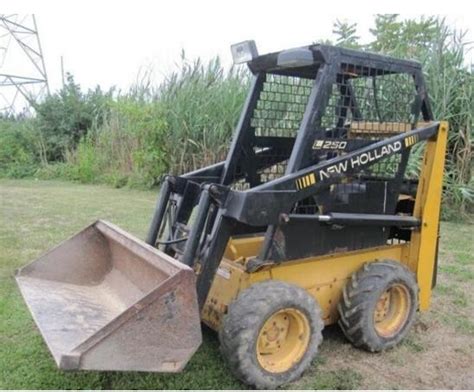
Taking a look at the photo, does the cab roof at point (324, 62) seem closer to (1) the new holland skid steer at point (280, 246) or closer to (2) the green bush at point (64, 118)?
(1) the new holland skid steer at point (280, 246)

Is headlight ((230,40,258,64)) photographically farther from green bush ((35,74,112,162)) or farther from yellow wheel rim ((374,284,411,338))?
green bush ((35,74,112,162))

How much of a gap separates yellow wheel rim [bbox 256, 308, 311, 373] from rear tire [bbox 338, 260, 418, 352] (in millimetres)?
369

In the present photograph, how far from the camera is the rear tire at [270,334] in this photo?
227 cm

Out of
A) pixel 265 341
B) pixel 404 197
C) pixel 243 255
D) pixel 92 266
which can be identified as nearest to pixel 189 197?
pixel 243 255

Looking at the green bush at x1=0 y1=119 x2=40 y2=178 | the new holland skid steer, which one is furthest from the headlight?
the green bush at x1=0 y1=119 x2=40 y2=178

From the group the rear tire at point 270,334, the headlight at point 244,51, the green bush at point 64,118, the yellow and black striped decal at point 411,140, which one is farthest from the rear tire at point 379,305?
the green bush at point 64,118

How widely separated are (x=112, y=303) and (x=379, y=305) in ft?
4.84

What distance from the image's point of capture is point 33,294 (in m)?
2.66

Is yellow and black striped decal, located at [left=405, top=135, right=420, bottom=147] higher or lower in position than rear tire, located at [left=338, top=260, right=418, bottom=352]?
higher

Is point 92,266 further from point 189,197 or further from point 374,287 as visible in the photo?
point 374,287

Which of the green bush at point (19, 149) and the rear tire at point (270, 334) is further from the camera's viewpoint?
the green bush at point (19, 149)

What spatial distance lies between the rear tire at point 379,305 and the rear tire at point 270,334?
303 millimetres

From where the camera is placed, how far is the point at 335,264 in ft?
9.27

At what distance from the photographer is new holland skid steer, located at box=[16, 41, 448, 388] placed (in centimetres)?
222
